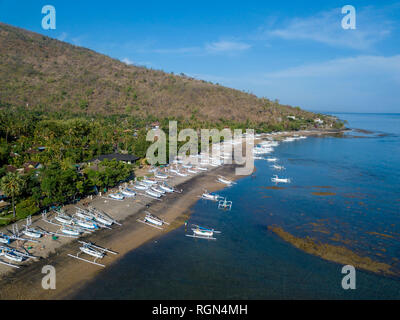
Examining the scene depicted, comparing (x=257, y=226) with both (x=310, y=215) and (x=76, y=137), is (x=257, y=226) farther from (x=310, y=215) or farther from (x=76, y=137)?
(x=76, y=137)

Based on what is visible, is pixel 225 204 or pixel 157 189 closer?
pixel 225 204

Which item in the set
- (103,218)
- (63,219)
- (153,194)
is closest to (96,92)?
(153,194)

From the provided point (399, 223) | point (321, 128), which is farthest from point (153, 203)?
point (321, 128)

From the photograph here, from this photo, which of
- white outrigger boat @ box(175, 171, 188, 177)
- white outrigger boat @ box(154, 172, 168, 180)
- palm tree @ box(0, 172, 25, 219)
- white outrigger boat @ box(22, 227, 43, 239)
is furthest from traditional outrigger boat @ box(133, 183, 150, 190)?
white outrigger boat @ box(22, 227, 43, 239)

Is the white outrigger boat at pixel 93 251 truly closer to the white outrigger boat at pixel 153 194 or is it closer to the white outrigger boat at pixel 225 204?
the white outrigger boat at pixel 153 194

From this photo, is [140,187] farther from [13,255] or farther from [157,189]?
[13,255]

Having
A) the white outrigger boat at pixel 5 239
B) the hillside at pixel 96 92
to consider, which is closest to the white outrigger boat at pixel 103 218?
the white outrigger boat at pixel 5 239

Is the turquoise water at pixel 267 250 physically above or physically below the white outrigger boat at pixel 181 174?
below

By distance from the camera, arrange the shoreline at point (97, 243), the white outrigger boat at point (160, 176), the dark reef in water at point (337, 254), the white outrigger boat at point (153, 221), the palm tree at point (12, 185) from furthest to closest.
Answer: the white outrigger boat at point (160, 176), the white outrigger boat at point (153, 221), the palm tree at point (12, 185), the dark reef in water at point (337, 254), the shoreline at point (97, 243)
